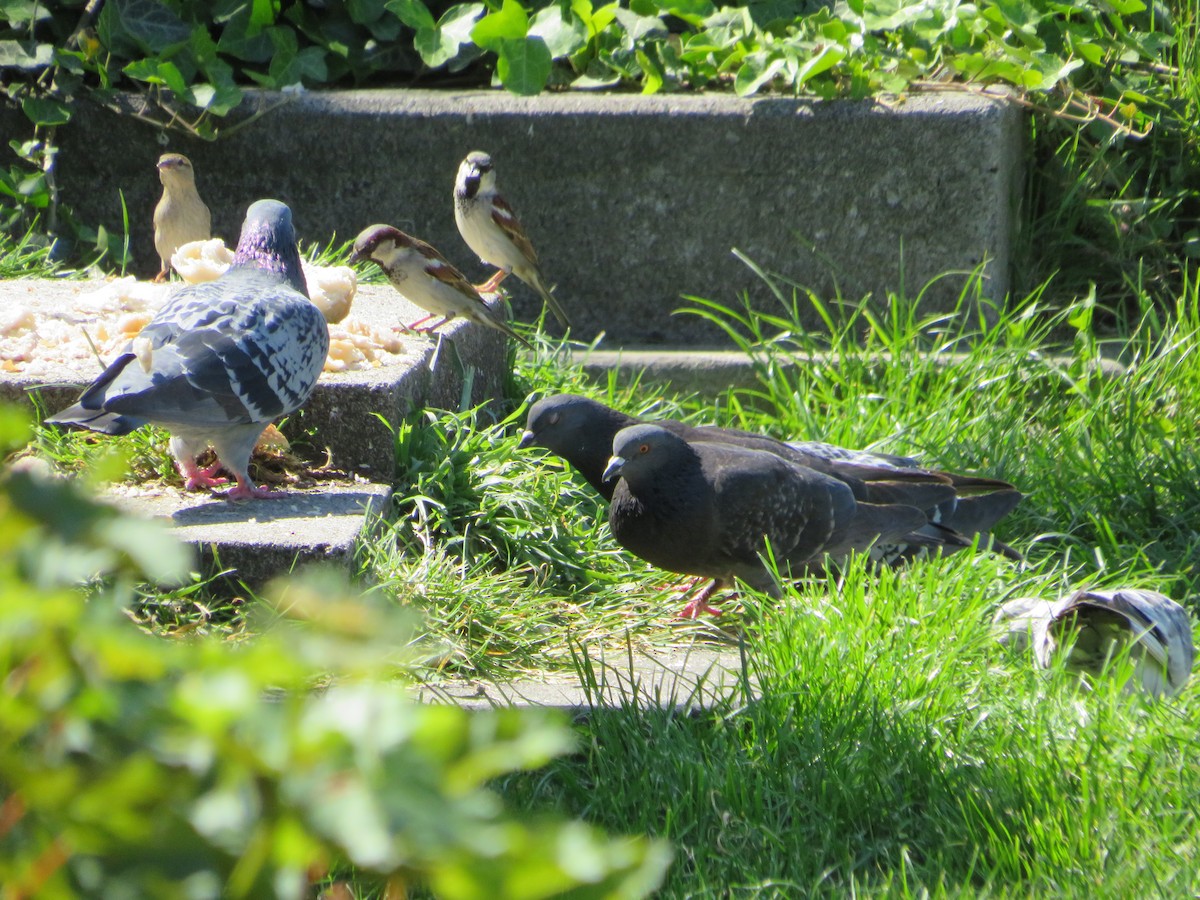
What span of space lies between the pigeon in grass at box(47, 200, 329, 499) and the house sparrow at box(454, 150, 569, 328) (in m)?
1.62

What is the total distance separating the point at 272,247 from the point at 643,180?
91.8 inches

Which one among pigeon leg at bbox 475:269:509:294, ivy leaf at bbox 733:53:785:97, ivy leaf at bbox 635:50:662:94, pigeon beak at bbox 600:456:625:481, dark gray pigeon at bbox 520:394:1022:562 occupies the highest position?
ivy leaf at bbox 733:53:785:97

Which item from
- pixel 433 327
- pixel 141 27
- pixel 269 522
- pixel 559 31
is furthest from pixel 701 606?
pixel 141 27

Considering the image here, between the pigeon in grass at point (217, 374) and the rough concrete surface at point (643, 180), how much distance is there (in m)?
2.26

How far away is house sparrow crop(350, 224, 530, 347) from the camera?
4.84 m

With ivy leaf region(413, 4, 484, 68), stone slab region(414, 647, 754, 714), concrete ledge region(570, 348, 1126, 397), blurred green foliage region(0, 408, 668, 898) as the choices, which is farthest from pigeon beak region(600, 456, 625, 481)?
ivy leaf region(413, 4, 484, 68)

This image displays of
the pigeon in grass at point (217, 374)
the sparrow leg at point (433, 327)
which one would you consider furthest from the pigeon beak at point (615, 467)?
the sparrow leg at point (433, 327)

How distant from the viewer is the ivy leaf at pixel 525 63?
6012 mm

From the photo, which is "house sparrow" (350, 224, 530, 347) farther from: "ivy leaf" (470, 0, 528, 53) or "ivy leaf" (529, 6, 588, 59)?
"ivy leaf" (529, 6, 588, 59)

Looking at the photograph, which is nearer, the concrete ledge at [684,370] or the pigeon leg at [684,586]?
the pigeon leg at [684,586]

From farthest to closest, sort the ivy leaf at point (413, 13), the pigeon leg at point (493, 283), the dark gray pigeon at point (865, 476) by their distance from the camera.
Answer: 1. the ivy leaf at point (413, 13)
2. the pigeon leg at point (493, 283)
3. the dark gray pigeon at point (865, 476)

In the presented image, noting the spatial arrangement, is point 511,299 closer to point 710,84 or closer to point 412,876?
point 710,84

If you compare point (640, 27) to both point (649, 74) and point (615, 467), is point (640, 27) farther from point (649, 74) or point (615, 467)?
point (615, 467)

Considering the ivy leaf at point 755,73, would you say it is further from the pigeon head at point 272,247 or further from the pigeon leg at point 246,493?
the pigeon leg at point 246,493
